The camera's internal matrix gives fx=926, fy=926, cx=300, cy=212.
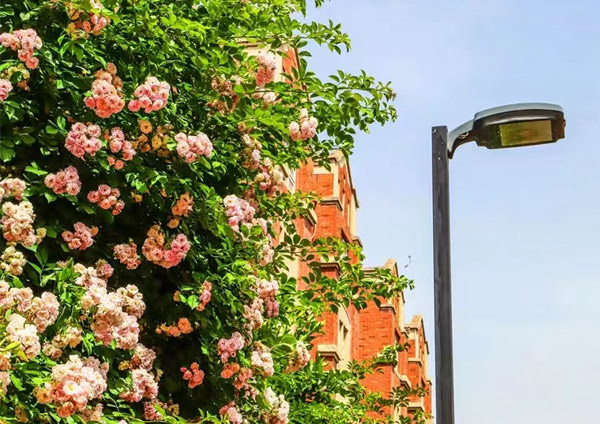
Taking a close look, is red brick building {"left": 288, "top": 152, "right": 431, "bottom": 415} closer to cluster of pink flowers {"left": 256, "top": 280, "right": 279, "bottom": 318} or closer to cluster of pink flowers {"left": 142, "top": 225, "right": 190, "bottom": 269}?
cluster of pink flowers {"left": 256, "top": 280, "right": 279, "bottom": 318}

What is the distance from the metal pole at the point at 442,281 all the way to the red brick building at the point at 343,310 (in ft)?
42.0

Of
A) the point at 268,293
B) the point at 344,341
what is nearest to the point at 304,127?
the point at 268,293

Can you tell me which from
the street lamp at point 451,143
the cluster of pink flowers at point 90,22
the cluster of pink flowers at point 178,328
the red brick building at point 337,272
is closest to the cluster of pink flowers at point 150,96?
the cluster of pink flowers at point 90,22

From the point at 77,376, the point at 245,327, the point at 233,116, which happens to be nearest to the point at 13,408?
the point at 77,376

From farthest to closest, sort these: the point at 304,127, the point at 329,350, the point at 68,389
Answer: the point at 329,350 → the point at 304,127 → the point at 68,389

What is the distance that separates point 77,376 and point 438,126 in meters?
3.23

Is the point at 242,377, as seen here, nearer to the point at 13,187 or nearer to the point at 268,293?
the point at 268,293

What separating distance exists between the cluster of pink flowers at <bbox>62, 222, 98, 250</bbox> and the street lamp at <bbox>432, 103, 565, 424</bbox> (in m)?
2.41

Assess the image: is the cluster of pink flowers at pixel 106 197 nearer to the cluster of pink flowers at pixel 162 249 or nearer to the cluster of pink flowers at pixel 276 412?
the cluster of pink flowers at pixel 162 249

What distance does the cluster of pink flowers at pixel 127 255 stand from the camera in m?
6.77

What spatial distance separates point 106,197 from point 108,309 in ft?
3.11

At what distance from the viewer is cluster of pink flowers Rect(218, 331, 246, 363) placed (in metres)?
7.30

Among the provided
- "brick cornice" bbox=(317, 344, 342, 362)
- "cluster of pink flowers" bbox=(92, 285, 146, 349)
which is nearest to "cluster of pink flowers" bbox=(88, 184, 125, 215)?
"cluster of pink flowers" bbox=(92, 285, 146, 349)

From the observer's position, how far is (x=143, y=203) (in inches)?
281
